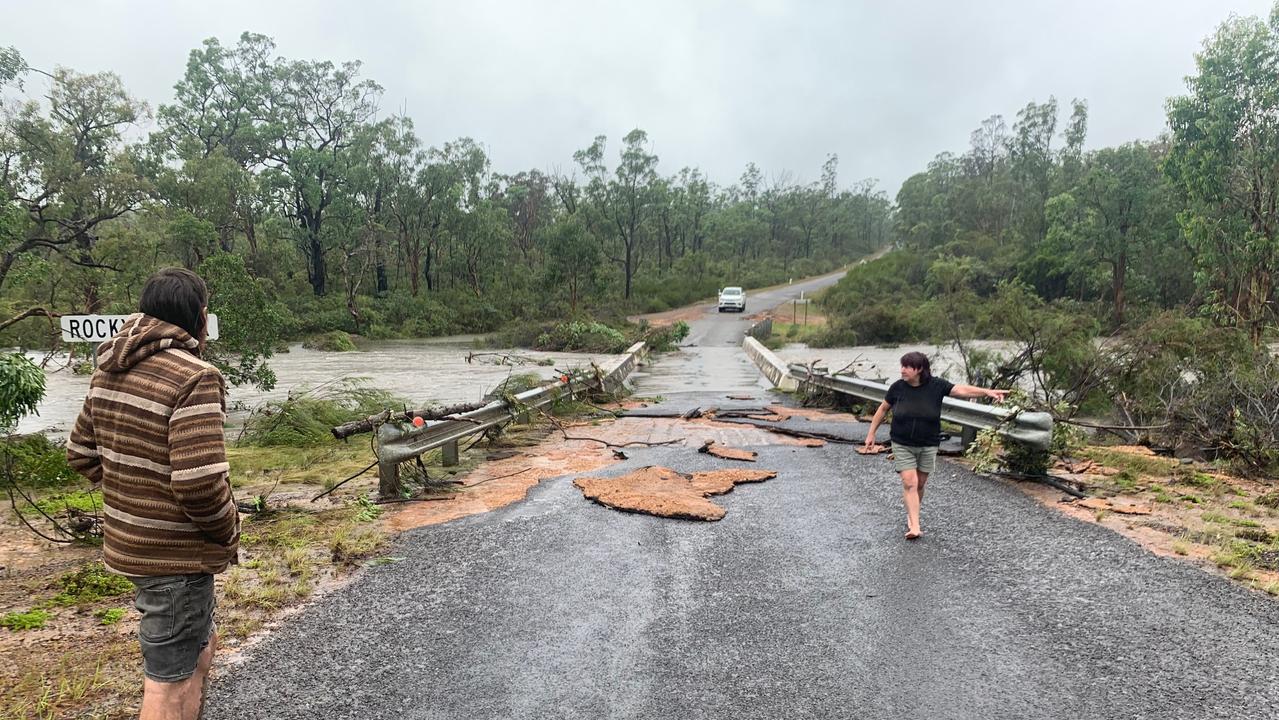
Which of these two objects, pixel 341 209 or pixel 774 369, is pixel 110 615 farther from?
pixel 341 209

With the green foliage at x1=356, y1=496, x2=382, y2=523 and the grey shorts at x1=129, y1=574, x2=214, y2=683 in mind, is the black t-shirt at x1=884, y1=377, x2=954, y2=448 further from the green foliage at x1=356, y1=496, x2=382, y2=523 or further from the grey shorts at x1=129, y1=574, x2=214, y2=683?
the grey shorts at x1=129, y1=574, x2=214, y2=683

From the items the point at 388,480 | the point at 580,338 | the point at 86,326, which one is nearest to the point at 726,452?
the point at 388,480

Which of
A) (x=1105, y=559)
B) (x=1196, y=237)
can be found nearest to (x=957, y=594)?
(x=1105, y=559)

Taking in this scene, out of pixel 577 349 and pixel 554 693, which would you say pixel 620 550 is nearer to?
pixel 554 693

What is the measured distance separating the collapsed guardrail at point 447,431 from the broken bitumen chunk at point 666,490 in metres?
1.50

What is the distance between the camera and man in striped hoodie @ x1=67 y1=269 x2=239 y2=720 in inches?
90.8

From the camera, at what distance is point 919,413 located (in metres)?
5.57

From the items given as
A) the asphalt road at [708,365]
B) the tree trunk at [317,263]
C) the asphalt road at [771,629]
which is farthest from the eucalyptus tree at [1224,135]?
the tree trunk at [317,263]

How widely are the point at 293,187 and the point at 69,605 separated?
49166 millimetres

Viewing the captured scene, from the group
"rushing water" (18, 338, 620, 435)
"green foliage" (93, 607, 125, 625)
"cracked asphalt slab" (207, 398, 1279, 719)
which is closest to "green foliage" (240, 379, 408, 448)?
"rushing water" (18, 338, 620, 435)

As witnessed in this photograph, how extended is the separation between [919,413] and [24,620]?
5.92 metres

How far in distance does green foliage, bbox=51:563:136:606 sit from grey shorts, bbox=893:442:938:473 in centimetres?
534

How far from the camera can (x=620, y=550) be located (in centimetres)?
480

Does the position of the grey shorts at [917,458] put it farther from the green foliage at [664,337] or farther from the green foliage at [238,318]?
the green foliage at [664,337]
